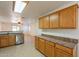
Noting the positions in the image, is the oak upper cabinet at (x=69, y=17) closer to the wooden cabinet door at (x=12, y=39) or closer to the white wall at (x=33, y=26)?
the wooden cabinet door at (x=12, y=39)

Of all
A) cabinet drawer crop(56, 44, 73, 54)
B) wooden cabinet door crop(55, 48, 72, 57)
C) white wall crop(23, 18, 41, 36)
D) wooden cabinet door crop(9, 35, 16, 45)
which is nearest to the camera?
cabinet drawer crop(56, 44, 73, 54)

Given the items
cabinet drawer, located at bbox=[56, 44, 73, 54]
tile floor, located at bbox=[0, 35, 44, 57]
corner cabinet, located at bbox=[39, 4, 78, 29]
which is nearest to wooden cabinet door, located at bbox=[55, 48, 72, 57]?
cabinet drawer, located at bbox=[56, 44, 73, 54]

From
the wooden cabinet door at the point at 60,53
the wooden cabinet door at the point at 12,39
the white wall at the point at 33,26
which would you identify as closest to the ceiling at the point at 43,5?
the wooden cabinet door at the point at 60,53

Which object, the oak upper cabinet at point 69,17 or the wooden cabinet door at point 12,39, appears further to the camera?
the wooden cabinet door at point 12,39

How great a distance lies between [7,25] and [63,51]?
1018 cm

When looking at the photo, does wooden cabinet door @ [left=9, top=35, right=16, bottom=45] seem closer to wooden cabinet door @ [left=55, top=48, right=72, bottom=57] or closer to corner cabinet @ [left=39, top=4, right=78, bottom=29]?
corner cabinet @ [left=39, top=4, right=78, bottom=29]

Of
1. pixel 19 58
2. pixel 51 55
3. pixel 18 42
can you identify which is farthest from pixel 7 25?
pixel 51 55

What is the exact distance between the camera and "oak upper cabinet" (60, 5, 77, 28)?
9.61ft

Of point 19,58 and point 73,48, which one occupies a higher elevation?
point 73,48

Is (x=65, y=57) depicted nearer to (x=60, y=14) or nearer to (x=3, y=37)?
(x=60, y=14)

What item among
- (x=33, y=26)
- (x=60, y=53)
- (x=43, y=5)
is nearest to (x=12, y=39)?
(x=43, y=5)

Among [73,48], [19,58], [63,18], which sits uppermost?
[63,18]

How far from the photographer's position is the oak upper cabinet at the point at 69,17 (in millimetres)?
2928

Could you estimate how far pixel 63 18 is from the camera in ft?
11.4
